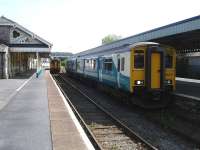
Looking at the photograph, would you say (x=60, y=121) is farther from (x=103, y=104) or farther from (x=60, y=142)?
(x=103, y=104)

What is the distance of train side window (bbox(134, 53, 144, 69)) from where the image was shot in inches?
666

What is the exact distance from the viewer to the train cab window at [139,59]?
Answer: 55.5 ft

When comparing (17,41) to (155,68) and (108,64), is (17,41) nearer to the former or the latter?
(108,64)

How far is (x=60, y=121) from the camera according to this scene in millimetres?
13133

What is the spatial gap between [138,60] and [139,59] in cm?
6

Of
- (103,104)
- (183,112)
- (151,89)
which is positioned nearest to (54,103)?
(103,104)

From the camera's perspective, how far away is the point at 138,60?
669 inches

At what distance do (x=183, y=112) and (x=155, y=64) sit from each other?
2.40m

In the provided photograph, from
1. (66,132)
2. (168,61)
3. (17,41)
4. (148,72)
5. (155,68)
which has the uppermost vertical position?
(17,41)

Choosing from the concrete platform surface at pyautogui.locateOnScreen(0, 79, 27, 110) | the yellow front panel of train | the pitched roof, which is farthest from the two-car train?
the pitched roof

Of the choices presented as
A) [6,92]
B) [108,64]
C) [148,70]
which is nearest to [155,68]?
[148,70]

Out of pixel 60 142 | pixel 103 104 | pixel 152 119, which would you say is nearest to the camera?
pixel 60 142

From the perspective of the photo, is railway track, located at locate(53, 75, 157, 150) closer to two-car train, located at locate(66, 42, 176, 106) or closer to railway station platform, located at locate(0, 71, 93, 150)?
railway station platform, located at locate(0, 71, 93, 150)

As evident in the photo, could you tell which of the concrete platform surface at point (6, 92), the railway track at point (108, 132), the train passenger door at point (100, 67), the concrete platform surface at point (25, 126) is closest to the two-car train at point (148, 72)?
the railway track at point (108, 132)
